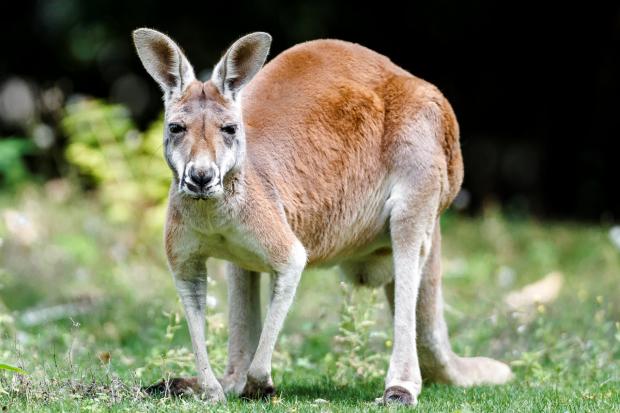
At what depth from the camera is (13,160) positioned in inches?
442

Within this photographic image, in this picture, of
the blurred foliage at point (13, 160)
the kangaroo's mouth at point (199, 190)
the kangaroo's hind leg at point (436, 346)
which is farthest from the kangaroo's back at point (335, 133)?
the blurred foliage at point (13, 160)

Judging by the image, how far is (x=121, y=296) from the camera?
804 cm

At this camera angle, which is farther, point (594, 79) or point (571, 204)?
point (571, 204)

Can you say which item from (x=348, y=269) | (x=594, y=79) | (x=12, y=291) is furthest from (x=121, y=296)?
(x=594, y=79)

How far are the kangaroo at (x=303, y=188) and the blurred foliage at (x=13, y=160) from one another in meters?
5.71

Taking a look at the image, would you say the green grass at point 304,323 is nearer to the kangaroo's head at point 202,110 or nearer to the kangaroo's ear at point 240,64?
the kangaroo's head at point 202,110

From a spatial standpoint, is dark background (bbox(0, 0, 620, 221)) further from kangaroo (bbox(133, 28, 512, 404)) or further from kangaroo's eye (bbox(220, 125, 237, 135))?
kangaroo's eye (bbox(220, 125, 237, 135))

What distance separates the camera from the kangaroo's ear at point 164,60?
478 centimetres

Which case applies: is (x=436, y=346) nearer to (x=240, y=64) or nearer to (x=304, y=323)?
(x=304, y=323)

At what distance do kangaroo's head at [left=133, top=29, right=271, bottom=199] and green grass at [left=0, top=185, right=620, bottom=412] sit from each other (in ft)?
2.99

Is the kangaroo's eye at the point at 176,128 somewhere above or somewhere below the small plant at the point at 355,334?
above

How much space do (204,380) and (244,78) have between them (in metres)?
1.35

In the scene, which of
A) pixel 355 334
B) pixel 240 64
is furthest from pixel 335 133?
pixel 355 334

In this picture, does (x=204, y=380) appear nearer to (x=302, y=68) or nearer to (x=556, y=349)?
(x=302, y=68)
